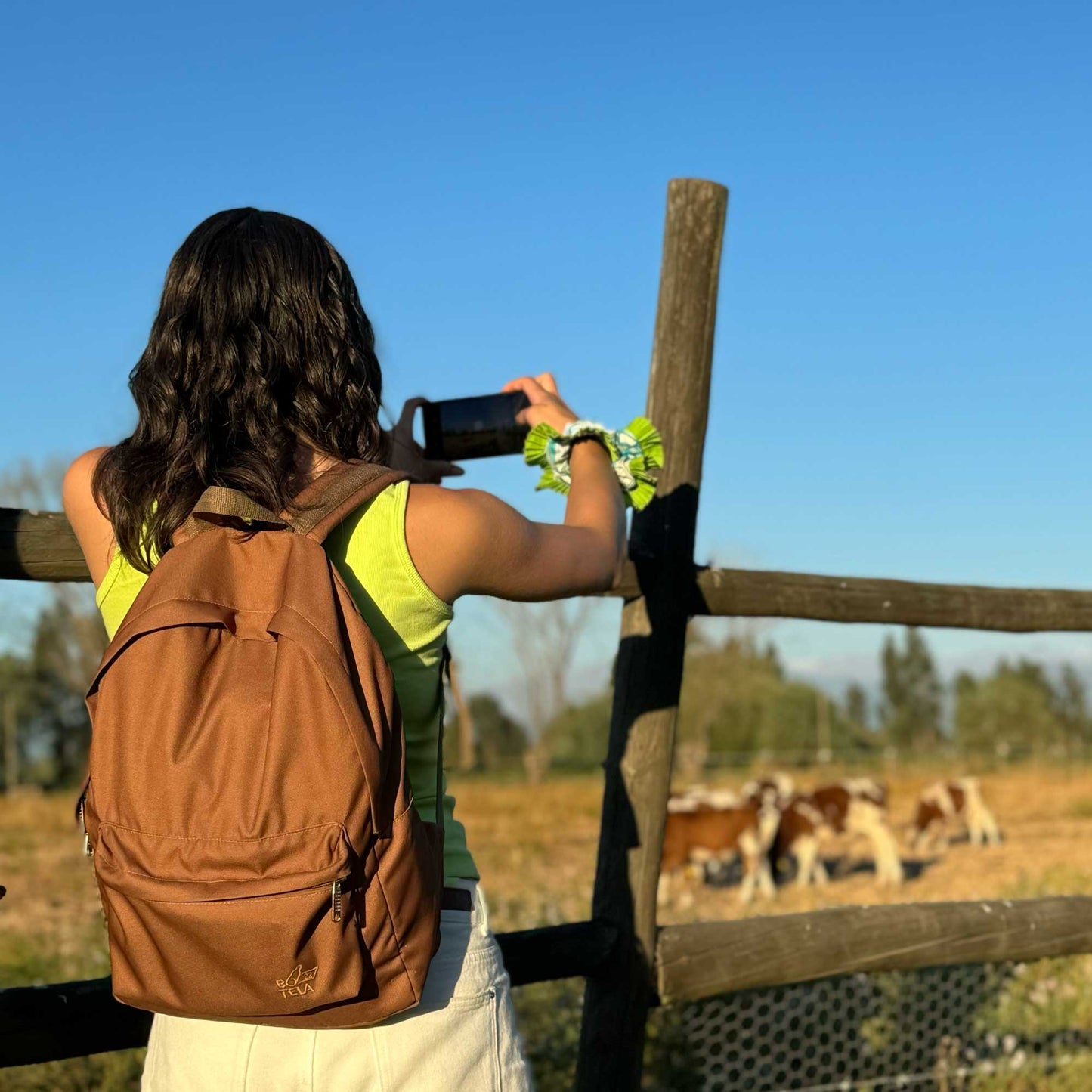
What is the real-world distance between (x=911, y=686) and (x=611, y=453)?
51.8 meters

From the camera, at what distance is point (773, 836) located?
35.4 ft

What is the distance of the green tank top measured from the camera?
134cm

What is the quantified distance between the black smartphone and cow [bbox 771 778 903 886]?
9.34m

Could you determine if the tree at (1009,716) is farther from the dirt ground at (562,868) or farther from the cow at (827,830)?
the cow at (827,830)

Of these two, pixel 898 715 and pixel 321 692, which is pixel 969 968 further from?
pixel 898 715

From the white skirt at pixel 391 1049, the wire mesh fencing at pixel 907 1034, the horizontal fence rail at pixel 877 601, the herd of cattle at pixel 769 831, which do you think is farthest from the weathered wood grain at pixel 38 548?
the herd of cattle at pixel 769 831

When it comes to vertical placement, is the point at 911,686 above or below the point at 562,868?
below

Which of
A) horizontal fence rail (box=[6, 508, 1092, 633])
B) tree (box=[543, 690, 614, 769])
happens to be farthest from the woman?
tree (box=[543, 690, 614, 769])

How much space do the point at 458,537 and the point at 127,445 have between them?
0.39 meters

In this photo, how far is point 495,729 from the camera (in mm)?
40500

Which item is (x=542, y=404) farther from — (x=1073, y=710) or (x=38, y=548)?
(x=1073, y=710)

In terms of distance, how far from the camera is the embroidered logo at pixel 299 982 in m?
1.24

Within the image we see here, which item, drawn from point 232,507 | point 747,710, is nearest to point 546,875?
point 232,507

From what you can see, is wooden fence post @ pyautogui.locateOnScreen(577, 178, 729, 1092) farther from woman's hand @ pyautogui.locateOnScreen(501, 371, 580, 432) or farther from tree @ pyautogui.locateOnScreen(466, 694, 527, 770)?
tree @ pyautogui.locateOnScreen(466, 694, 527, 770)
